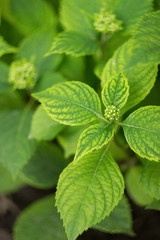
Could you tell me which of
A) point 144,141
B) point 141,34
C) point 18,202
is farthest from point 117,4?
point 18,202

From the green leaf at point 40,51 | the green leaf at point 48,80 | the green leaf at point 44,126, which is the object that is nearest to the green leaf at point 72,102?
the green leaf at point 44,126

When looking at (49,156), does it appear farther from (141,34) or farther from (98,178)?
(141,34)

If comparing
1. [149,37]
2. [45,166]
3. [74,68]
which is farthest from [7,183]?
[149,37]

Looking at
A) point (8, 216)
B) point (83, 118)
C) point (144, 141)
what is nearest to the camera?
point (144, 141)

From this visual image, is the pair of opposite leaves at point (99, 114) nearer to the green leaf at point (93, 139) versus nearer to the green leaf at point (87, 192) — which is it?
the green leaf at point (93, 139)

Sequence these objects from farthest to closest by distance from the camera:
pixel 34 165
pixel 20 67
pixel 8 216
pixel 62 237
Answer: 1. pixel 8 216
2. pixel 34 165
3. pixel 62 237
4. pixel 20 67

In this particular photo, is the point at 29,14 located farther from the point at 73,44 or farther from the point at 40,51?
the point at 73,44

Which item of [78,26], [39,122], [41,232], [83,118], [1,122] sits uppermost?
[78,26]
